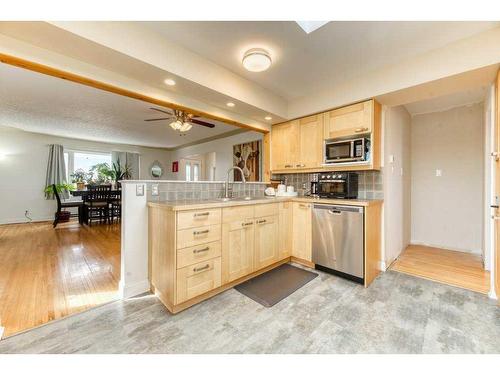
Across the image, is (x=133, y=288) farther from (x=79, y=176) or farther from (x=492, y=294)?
(x=79, y=176)

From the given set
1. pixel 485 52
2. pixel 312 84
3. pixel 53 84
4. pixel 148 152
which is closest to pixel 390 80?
pixel 485 52

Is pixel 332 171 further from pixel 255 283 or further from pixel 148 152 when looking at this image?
pixel 148 152

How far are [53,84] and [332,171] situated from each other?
4.08 m

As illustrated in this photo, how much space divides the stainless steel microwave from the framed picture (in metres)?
1.66

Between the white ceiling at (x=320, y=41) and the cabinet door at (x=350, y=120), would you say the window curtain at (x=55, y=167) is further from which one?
the cabinet door at (x=350, y=120)

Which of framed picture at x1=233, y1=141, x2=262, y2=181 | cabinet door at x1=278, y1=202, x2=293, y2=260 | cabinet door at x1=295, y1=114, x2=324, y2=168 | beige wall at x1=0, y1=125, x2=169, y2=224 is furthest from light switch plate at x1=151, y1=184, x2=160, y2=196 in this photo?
beige wall at x1=0, y1=125, x2=169, y2=224

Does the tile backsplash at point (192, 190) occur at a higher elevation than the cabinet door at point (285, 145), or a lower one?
lower

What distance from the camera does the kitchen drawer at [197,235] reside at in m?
1.73

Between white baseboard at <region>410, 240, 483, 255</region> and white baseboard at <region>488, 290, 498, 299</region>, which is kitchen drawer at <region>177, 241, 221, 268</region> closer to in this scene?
white baseboard at <region>488, 290, 498, 299</region>

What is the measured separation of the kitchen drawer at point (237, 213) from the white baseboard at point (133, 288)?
40.5 inches

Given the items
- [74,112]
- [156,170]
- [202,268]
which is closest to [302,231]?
[202,268]

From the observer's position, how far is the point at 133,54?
1.64 meters

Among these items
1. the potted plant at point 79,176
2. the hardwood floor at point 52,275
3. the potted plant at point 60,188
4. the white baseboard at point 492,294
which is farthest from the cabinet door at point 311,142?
the potted plant at point 79,176

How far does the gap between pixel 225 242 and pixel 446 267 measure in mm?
2794
